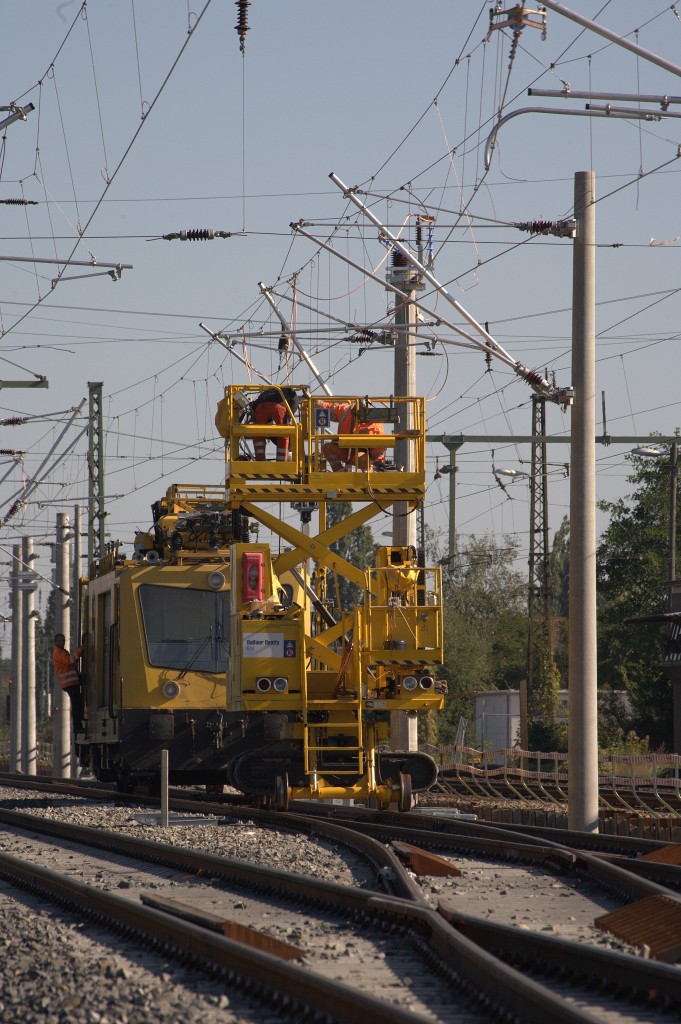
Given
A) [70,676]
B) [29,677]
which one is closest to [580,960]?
[70,676]

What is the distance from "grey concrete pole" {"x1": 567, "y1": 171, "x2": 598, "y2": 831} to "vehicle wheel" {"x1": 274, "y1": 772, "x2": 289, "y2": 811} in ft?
11.4

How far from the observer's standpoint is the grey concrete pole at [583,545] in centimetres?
1777

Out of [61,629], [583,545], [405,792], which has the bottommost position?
[405,792]

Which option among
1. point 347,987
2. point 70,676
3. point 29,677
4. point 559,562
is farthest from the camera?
point 559,562

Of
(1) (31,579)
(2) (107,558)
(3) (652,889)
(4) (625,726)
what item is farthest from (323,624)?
(4) (625,726)

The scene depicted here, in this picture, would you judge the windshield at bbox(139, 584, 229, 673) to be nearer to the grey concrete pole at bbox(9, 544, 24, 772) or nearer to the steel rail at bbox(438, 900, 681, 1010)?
the steel rail at bbox(438, 900, 681, 1010)

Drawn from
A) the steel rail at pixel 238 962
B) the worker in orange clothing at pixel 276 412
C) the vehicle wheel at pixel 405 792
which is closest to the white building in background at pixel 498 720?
the vehicle wheel at pixel 405 792

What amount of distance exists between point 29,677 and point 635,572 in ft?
116

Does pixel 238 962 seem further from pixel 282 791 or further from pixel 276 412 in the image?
pixel 276 412

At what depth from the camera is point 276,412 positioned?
19469 millimetres

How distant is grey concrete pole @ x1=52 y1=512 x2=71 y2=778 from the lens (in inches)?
1634

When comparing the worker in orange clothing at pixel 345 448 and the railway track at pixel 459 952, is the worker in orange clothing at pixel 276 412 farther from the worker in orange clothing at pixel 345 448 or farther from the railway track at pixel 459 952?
the railway track at pixel 459 952

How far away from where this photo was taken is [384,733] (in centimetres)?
1831

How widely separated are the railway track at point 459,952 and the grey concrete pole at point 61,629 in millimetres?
27585
